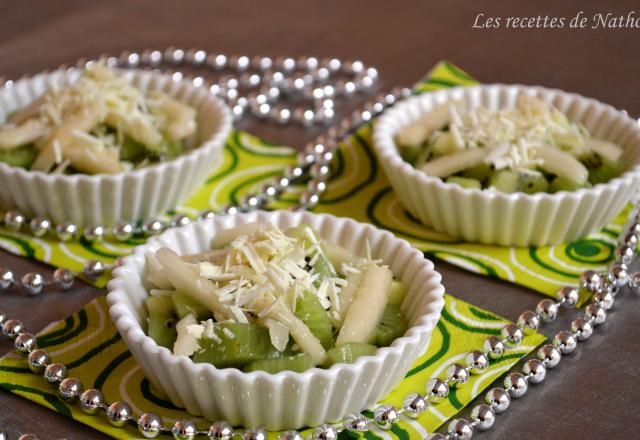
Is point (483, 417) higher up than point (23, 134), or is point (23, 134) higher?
point (23, 134)

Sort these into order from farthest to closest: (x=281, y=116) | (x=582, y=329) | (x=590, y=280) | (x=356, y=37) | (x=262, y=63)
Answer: (x=356, y=37)
(x=262, y=63)
(x=281, y=116)
(x=590, y=280)
(x=582, y=329)

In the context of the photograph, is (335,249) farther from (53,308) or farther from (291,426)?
(53,308)

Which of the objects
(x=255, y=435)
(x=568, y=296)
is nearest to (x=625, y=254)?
(x=568, y=296)

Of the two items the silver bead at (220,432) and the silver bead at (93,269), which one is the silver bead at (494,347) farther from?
the silver bead at (93,269)

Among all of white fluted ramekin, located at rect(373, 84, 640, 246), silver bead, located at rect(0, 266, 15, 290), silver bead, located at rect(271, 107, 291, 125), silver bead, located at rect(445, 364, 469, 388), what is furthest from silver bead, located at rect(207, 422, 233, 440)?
silver bead, located at rect(271, 107, 291, 125)

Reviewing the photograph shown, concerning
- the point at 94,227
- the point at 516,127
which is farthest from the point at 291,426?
the point at 516,127

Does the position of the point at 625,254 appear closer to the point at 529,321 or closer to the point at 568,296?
the point at 568,296
